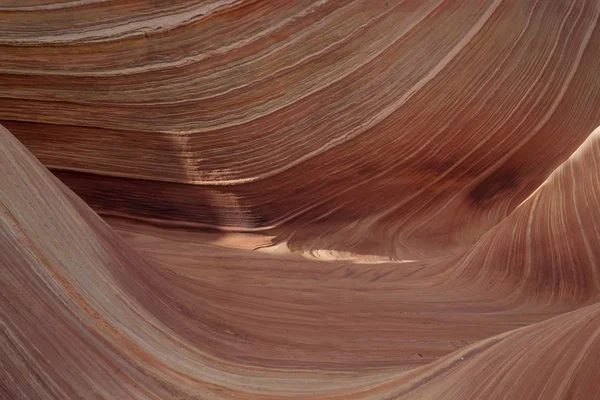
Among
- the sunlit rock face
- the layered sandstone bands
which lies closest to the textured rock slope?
the sunlit rock face

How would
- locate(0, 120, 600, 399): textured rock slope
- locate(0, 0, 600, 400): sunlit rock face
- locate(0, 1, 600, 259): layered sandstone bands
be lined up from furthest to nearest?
locate(0, 1, 600, 259): layered sandstone bands → locate(0, 0, 600, 400): sunlit rock face → locate(0, 120, 600, 399): textured rock slope

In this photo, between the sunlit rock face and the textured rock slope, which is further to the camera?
the sunlit rock face

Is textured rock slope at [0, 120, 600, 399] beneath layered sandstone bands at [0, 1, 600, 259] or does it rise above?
beneath

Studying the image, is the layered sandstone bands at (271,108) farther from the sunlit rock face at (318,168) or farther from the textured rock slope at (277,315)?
the textured rock slope at (277,315)

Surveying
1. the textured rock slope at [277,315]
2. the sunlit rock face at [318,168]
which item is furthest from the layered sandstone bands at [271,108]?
the textured rock slope at [277,315]

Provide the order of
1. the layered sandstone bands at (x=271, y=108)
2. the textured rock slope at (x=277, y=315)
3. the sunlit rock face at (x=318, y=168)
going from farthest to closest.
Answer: the layered sandstone bands at (x=271, y=108)
the sunlit rock face at (x=318, y=168)
the textured rock slope at (x=277, y=315)

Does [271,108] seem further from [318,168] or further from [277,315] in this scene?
[277,315]

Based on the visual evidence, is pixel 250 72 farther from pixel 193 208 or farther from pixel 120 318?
pixel 120 318

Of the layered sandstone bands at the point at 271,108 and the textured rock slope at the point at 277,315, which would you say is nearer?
the textured rock slope at the point at 277,315

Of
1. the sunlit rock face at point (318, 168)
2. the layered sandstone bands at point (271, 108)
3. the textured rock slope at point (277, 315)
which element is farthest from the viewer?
the layered sandstone bands at point (271, 108)

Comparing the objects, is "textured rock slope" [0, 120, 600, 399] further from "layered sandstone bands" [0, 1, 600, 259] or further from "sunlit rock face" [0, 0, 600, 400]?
"layered sandstone bands" [0, 1, 600, 259]
